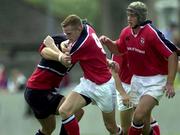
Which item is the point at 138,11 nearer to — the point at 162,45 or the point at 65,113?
the point at 162,45

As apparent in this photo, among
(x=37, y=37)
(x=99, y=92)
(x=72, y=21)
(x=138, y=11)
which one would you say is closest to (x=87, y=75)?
(x=99, y=92)

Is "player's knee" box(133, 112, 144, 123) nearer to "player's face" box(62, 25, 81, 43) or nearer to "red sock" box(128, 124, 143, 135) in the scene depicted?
"red sock" box(128, 124, 143, 135)

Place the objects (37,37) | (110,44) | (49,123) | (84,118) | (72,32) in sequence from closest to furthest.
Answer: (72,32), (110,44), (49,123), (84,118), (37,37)

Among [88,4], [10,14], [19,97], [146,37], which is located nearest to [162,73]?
[146,37]

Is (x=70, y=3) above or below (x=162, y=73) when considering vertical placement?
below

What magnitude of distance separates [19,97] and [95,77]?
29.7ft

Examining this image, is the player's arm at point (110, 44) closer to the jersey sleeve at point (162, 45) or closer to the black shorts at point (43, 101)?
the jersey sleeve at point (162, 45)

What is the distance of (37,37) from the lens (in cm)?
5169

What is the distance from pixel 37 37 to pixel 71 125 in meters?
36.7

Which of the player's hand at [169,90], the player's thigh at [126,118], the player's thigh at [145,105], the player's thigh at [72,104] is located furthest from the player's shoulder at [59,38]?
the player's hand at [169,90]

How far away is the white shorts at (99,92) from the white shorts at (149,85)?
0.42m

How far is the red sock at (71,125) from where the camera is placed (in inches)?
595

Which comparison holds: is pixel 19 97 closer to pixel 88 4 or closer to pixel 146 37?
pixel 146 37

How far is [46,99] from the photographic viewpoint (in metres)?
16.2
